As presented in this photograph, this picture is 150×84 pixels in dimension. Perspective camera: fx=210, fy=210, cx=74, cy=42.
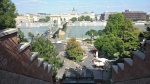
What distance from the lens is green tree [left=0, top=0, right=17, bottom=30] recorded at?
12.8 meters

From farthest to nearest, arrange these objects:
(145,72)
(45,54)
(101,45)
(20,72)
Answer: (101,45), (45,54), (20,72), (145,72)

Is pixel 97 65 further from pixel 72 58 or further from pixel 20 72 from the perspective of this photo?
pixel 20 72

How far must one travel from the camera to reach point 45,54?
23.3 m

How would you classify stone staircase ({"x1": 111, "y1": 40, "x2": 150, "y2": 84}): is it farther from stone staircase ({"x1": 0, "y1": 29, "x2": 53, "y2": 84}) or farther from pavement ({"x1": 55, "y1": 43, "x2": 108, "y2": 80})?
pavement ({"x1": 55, "y1": 43, "x2": 108, "y2": 80})

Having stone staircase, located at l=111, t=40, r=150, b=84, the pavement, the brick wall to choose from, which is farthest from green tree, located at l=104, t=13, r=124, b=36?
the brick wall

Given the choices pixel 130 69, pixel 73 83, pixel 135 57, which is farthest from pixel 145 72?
pixel 73 83

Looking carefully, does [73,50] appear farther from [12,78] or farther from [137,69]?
[12,78]

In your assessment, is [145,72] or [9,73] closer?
[9,73]

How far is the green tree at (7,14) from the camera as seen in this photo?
1277cm

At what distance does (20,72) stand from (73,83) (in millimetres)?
10481

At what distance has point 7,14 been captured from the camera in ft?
43.1

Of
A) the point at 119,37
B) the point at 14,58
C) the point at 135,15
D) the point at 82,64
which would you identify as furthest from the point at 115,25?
the point at 135,15

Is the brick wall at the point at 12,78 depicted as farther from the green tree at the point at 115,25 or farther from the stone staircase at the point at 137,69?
the green tree at the point at 115,25

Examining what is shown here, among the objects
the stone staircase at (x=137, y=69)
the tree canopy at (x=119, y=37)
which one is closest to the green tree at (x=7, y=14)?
the stone staircase at (x=137, y=69)
